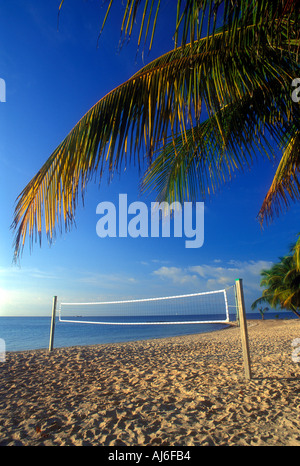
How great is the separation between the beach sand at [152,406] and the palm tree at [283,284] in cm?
1887

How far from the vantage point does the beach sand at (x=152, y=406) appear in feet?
6.76

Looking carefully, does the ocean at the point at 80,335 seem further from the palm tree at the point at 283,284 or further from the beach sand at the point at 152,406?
the beach sand at the point at 152,406

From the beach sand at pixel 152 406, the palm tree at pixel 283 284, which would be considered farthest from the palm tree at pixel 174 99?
the palm tree at pixel 283 284

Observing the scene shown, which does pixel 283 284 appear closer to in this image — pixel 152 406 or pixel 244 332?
pixel 244 332

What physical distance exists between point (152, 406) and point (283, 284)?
2332 centimetres

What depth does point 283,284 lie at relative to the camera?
2281 cm

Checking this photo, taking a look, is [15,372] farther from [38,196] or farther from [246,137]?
→ [246,137]

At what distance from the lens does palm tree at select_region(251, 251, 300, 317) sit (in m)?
21.1

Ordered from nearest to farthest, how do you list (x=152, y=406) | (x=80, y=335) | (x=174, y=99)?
(x=174, y=99) → (x=152, y=406) → (x=80, y=335)

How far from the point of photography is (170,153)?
9.42 ft

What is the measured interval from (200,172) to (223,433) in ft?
7.70

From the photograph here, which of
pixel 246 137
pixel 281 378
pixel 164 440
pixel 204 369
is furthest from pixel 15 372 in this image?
pixel 246 137

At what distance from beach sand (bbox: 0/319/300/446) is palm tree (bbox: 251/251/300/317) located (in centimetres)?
1887

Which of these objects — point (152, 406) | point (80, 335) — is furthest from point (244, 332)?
point (80, 335)
